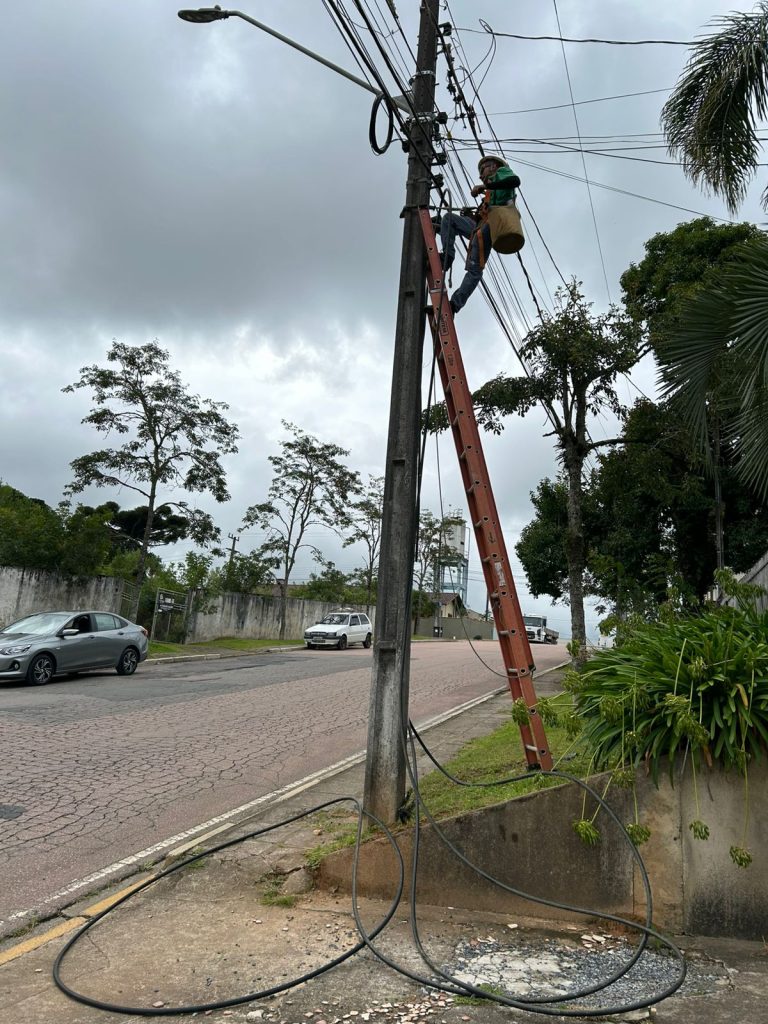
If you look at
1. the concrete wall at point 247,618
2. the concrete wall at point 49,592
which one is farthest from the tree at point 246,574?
the concrete wall at point 49,592

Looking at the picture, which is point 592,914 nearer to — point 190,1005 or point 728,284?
point 190,1005

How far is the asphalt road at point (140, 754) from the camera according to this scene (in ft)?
17.4

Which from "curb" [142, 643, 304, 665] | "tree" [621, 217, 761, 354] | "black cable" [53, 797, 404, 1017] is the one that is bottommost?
"black cable" [53, 797, 404, 1017]

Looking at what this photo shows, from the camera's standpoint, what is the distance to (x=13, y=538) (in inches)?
897

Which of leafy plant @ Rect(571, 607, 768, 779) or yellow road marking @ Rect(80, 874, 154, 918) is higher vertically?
leafy plant @ Rect(571, 607, 768, 779)

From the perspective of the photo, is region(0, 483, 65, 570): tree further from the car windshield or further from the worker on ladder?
the worker on ladder

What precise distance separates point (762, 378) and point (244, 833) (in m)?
5.78

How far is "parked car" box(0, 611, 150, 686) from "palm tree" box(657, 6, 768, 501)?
1233 centimetres

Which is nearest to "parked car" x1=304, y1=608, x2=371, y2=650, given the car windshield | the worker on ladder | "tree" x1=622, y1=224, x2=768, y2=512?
the car windshield

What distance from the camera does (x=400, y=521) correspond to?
524cm

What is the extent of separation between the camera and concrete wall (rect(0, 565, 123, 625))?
22375mm

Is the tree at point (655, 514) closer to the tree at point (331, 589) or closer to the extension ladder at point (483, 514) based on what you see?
the extension ladder at point (483, 514)

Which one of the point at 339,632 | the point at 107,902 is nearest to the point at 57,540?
the point at 339,632

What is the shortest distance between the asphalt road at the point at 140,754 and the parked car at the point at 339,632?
45.6 ft
